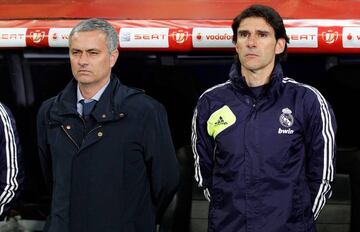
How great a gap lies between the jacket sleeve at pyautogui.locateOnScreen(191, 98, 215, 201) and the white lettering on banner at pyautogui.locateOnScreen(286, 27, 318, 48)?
60 cm

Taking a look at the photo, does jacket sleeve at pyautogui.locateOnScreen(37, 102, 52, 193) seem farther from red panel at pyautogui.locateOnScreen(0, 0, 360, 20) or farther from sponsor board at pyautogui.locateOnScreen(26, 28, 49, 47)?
red panel at pyautogui.locateOnScreen(0, 0, 360, 20)

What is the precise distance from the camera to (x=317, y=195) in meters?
2.57

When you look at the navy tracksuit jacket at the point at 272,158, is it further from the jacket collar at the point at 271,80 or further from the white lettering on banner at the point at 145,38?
the white lettering on banner at the point at 145,38

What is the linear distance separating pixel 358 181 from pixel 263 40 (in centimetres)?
114

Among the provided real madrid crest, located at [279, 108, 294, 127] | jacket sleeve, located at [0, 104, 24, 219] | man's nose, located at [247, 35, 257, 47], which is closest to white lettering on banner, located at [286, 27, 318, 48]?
man's nose, located at [247, 35, 257, 47]

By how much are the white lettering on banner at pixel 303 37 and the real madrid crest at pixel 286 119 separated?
1.93 feet

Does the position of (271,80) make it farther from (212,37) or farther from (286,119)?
(212,37)

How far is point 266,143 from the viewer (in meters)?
2.52

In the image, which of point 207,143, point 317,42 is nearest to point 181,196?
point 207,143

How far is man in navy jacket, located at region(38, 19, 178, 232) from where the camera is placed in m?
2.53

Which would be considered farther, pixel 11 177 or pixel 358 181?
pixel 358 181

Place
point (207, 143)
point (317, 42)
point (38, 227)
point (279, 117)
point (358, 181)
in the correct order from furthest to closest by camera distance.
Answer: point (38, 227) < point (358, 181) < point (317, 42) < point (207, 143) < point (279, 117)

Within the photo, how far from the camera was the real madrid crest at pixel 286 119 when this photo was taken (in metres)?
2.53

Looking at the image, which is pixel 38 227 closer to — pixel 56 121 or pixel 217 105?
pixel 56 121
